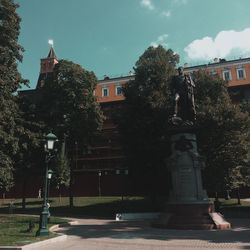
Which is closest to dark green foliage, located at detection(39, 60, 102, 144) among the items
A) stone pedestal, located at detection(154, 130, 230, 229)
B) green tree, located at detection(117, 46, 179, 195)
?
green tree, located at detection(117, 46, 179, 195)

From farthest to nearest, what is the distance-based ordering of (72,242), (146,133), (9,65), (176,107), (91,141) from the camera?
1. (91,141)
2. (146,133)
3. (9,65)
4. (176,107)
5. (72,242)

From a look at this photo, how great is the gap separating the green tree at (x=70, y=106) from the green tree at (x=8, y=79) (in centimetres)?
940

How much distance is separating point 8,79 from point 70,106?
42.7ft

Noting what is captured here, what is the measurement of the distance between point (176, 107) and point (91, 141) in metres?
20.8

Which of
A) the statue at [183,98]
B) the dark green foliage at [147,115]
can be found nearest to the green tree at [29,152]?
the dark green foliage at [147,115]

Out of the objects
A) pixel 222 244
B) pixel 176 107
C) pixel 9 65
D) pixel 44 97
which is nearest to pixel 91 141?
pixel 44 97

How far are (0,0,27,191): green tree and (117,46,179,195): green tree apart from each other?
355 inches

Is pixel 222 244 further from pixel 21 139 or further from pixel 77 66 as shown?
pixel 77 66

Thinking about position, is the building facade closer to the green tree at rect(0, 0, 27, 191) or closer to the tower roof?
the tower roof

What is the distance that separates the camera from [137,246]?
42.2ft

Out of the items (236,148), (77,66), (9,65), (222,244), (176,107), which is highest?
(77,66)

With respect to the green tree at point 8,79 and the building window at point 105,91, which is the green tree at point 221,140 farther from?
the building window at point 105,91

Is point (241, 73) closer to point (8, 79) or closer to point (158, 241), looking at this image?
point (8, 79)

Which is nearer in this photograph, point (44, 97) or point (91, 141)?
point (44, 97)
